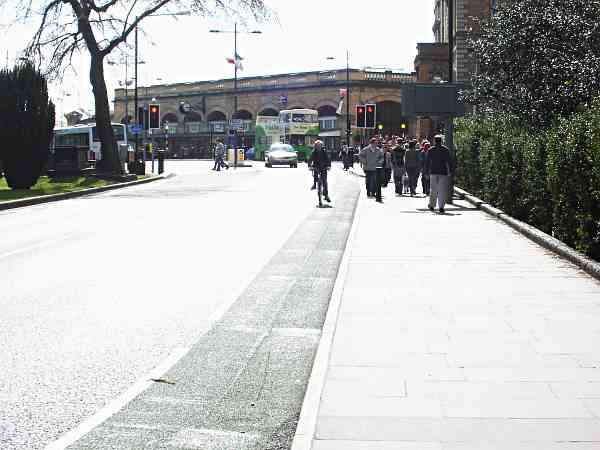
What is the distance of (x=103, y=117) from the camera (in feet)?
133

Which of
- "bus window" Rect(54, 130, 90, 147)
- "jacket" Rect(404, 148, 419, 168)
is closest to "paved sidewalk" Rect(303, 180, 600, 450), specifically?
"jacket" Rect(404, 148, 419, 168)

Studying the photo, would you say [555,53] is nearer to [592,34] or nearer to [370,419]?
[592,34]

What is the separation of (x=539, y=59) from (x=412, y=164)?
16.9ft

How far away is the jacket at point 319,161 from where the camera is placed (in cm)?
2608

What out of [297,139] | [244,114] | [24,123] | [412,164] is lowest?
[412,164]

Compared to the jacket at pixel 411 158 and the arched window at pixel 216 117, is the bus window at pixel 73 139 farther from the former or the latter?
the arched window at pixel 216 117

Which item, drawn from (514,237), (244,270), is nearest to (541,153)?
(514,237)

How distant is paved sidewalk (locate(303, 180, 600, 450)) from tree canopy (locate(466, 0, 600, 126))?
10.9 meters

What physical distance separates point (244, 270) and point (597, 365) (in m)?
6.18

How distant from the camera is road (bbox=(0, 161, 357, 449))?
6.00 metres

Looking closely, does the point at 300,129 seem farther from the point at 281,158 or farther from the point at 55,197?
the point at 55,197

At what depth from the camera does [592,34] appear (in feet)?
78.4

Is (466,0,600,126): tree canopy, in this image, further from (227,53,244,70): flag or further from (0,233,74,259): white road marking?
(227,53,244,70): flag

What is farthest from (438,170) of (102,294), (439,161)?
(102,294)
